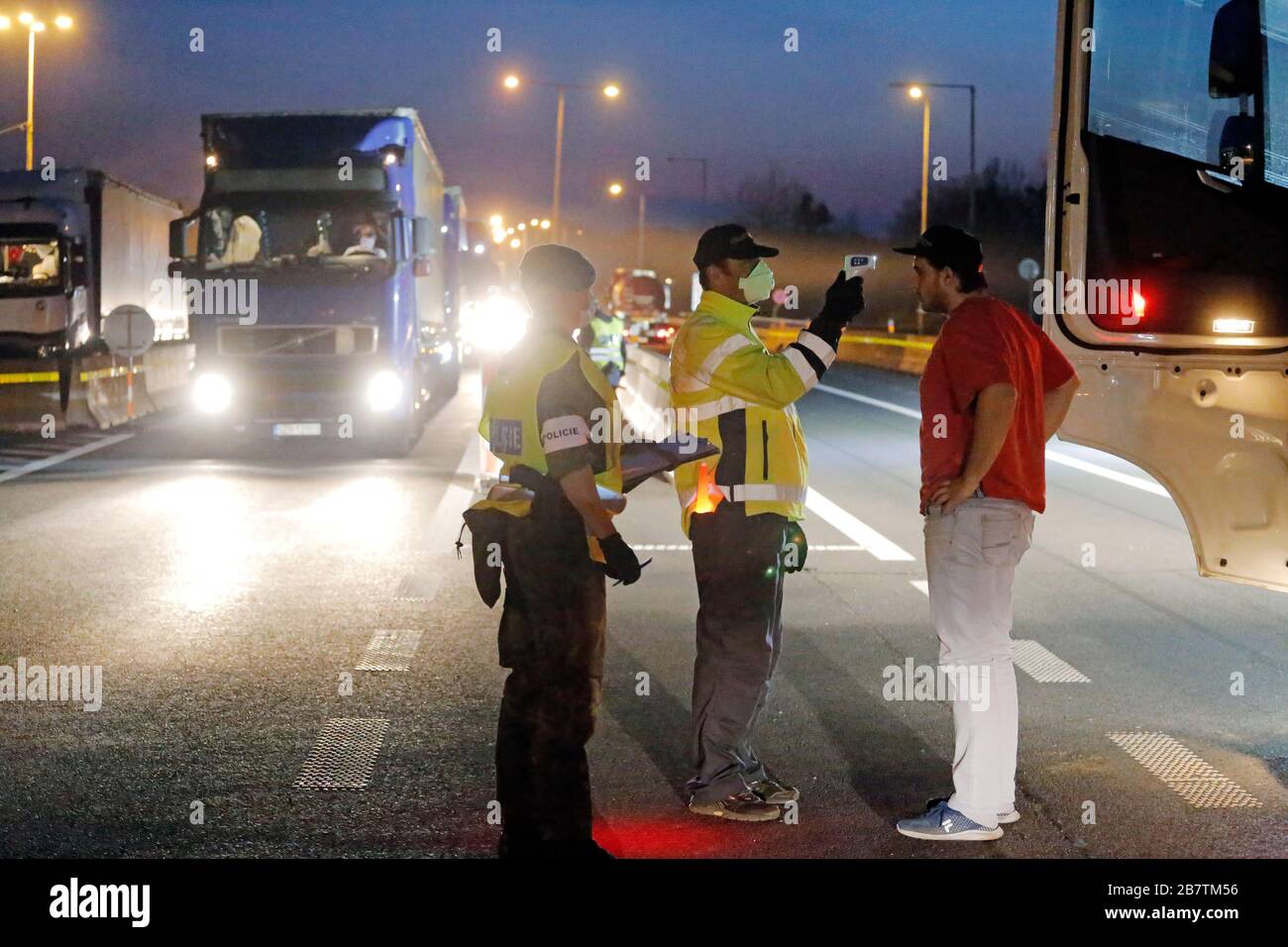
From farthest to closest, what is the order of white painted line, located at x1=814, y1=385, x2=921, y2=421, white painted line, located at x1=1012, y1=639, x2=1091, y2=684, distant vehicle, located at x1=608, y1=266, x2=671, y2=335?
distant vehicle, located at x1=608, y1=266, x2=671, y2=335
white painted line, located at x1=814, y1=385, x2=921, y2=421
white painted line, located at x1=1012, y1=639, x2=1091, y2=684

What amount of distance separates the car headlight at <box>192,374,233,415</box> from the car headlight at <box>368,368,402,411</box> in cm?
156

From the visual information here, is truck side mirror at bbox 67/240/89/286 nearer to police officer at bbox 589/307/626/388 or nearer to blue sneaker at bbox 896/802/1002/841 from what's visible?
police officer at bbox 589/307/626/388

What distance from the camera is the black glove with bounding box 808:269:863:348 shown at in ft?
17.6

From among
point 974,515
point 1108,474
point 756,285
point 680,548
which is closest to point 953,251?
point 756,285

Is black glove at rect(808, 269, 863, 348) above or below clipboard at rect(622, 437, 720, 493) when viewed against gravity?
above

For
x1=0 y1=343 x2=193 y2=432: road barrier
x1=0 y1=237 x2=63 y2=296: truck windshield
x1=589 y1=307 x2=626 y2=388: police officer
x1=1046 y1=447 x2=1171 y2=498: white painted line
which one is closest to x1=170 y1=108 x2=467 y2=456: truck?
x1=589 y1=307 x2=626 y2=388: police officer

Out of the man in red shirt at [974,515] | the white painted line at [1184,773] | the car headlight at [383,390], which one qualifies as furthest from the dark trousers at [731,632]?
the car headlight at [383,390]

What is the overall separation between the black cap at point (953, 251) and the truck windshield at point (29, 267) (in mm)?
20363

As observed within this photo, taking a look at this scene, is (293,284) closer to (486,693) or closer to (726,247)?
(486,693)

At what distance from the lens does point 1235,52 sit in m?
5.45

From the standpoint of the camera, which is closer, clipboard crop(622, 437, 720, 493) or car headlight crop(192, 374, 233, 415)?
clipboard crop(622, 437, 720, 493)

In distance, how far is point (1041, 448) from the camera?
547 cm

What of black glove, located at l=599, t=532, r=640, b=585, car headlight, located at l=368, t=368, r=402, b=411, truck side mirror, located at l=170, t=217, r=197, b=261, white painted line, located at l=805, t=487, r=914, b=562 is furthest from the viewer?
car headlight, located at l=368, t=368, r=402, b=411
